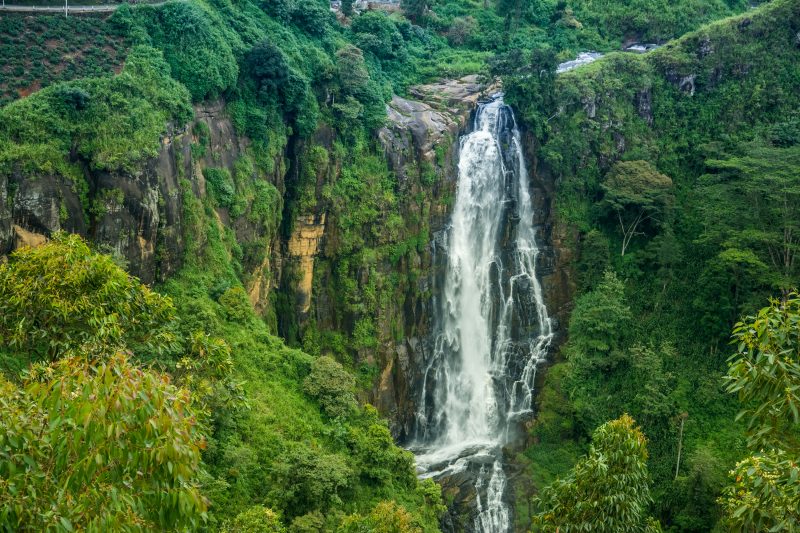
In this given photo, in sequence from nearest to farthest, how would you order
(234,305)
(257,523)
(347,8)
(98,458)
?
(98,458), (257,523), (234,305), (347,8)

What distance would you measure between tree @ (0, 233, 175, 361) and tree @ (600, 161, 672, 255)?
2383 centimetres

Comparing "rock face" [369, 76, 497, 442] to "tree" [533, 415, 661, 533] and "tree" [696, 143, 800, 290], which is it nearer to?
"tree" [696, 143, 800, 290]

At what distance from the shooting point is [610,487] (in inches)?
395

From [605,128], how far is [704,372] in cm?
1183

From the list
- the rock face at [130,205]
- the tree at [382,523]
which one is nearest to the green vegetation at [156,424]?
the tree at [382,523]

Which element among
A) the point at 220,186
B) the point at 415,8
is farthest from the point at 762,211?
the point at 415,8

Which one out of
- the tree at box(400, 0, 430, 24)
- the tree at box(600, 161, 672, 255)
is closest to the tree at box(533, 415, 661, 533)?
the tree at box(600, 161, 672, 255)

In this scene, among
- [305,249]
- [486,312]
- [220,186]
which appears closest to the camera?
[220,186]

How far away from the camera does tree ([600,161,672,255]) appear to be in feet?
95.3

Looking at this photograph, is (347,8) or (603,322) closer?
(603,322)

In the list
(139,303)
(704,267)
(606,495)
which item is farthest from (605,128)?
(139,303)

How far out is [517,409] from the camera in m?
28.0

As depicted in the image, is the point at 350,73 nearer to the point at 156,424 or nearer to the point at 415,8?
the point at 415,8

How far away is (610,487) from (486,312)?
19.2 meters
